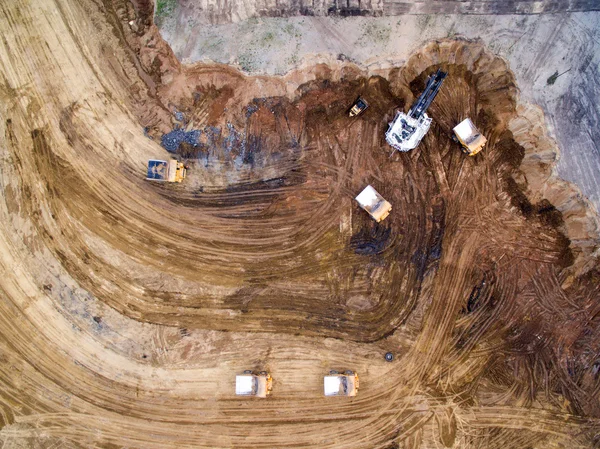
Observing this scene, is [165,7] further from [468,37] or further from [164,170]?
[468,37]

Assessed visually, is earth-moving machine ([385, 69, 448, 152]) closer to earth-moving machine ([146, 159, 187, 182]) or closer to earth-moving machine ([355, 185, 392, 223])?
earth-moving machine ([355, 185, 392, 223])

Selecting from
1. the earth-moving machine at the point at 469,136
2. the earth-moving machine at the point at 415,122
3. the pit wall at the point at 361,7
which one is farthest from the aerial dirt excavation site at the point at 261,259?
the pit wall at the point at 361,7

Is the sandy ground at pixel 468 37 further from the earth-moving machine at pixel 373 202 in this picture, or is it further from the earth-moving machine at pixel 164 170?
the earth-moving machine at pixel 373 202

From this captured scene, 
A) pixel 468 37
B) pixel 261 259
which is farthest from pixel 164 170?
pixel 468 37

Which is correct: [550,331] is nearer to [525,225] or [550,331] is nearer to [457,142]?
[525,225]

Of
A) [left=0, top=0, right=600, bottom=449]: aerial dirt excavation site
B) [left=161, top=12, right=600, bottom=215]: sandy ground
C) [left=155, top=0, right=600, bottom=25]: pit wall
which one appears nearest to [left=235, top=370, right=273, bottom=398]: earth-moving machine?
[left=0, top=0, right=600, bottom=449]: aerial dirt excavation site

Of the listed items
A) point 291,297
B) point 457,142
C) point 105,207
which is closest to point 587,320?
point 457,142
